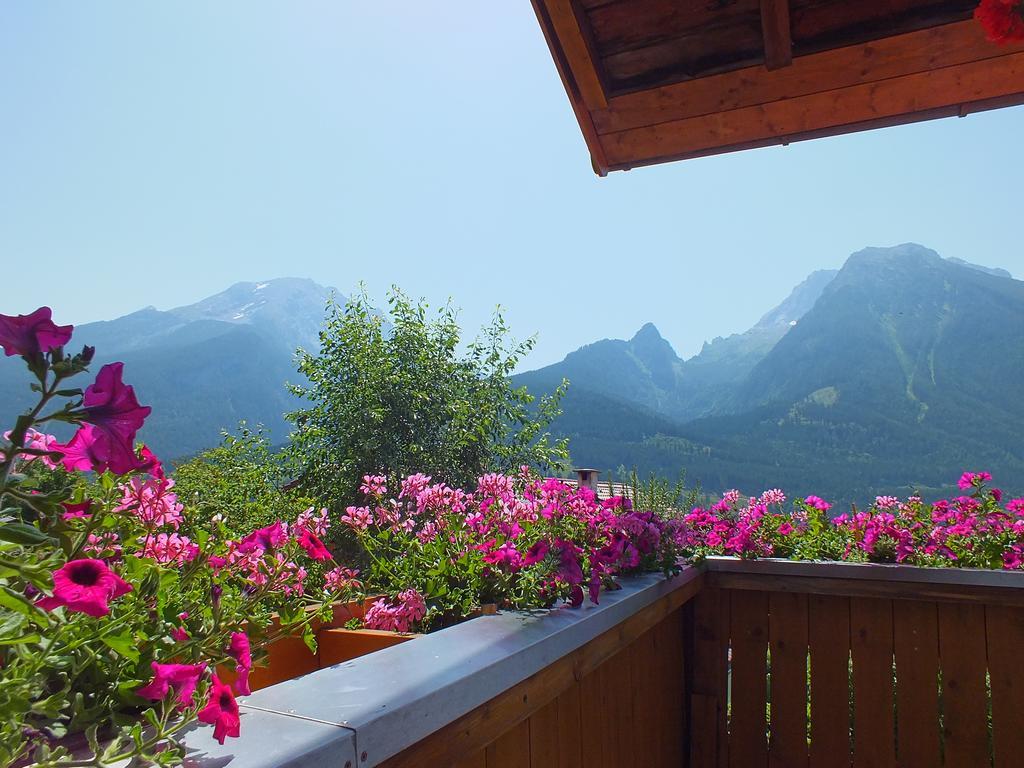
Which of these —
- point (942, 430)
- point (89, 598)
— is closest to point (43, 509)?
point (89, 598)

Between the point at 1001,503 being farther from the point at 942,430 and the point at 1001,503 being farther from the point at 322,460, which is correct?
the point at 942,430

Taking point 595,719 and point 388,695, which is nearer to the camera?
point 388,695

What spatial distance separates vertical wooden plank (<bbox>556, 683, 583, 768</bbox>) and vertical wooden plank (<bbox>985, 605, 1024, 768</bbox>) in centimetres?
161

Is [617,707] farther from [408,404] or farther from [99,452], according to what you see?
[408,404]

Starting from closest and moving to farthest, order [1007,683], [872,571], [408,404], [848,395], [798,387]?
[1007,683] < [872,571] < [408,404] < [848,395] < [798,387]

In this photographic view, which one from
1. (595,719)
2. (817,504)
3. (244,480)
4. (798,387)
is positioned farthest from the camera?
(798,387)

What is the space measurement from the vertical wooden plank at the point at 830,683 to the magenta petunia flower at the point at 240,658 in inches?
88.1

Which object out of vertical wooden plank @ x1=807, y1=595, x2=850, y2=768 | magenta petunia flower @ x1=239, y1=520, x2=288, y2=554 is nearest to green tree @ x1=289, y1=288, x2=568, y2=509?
vertical wooden plank @ x1=807, y1=595, x2=850, y2=768

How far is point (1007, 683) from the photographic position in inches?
A: 84.4

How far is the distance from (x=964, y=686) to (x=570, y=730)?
161 cm

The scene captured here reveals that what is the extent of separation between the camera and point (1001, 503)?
8.10ft

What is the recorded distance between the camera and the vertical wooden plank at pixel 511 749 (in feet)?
3.45

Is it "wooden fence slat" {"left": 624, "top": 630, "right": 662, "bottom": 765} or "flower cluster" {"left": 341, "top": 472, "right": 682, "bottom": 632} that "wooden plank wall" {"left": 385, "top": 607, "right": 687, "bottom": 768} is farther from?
"flower cluster" {"left": 341, "top": 472, "right": 682, "bottom": 632}

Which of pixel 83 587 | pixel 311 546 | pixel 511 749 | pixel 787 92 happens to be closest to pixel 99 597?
pixel 83 587
